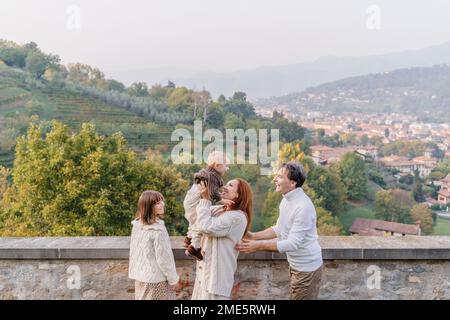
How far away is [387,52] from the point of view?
59438 mm

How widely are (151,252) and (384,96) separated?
177ft

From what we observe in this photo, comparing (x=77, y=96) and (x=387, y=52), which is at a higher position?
(x=387, y=52)

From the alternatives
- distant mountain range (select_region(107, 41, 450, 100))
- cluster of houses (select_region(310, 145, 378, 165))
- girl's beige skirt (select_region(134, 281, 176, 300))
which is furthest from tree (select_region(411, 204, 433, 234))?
girl's beige skirt (select_region(134, 281, 176, 300))

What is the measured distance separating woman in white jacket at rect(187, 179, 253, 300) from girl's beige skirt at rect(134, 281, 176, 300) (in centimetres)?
26

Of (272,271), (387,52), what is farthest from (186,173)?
(387,52)

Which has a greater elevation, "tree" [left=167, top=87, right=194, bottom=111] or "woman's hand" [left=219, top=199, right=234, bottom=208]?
"tree" [left=167, top=87, right=194, bottom=111]

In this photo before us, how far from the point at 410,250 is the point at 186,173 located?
106 ft

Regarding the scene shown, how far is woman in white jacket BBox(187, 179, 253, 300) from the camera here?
2.46 metres

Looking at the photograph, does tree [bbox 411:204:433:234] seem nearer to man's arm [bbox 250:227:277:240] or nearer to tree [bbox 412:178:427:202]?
tree [bbox 412:178:427:202]

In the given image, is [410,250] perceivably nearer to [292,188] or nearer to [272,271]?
[272,271]

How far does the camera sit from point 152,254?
269 centimetres

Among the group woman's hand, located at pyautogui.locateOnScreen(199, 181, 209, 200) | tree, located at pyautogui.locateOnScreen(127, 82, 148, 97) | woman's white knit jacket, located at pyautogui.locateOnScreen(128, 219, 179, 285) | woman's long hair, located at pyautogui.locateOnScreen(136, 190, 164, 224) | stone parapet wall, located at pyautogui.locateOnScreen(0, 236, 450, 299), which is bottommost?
stone parapet wall, located at pyautogui.locateOnScreen(0, 236, 450, 299)

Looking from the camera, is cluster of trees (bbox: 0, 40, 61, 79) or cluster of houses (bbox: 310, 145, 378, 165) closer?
cluster of houses (bbox: 310, 145, 378, 165)

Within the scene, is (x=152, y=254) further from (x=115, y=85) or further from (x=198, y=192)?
(x=115, y=85)
